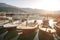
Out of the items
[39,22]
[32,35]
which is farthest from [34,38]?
[39,22]

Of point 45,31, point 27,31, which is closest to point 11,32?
point 27,31

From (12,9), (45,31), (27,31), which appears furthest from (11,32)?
(45,31)

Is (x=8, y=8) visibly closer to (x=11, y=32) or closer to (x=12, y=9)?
(x=12, y=9)

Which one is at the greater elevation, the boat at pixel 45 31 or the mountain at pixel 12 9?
the mountain at pixel 12 9

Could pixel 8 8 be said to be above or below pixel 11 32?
above

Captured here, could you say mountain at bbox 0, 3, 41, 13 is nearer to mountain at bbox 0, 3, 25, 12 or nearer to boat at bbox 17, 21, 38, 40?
mountain at bbox 0, 3, 25, 12

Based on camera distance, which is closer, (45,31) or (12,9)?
(45,31)

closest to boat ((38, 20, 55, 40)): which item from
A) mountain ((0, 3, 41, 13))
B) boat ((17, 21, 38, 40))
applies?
boat ((17, 21, 38, 40))

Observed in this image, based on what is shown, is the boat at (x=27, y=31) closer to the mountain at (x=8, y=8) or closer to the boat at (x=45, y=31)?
the boat at (x=45, y=31)

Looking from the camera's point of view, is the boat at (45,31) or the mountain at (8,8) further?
the mountain at (8,8)

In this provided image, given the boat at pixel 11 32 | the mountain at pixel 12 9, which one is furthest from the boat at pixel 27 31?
the mountain at pixel 12 9

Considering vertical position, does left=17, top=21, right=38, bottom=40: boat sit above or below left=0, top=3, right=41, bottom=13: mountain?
below

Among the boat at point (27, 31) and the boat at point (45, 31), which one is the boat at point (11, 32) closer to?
the boat at point (27, 31)

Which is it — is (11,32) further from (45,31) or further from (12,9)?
(45,31)
